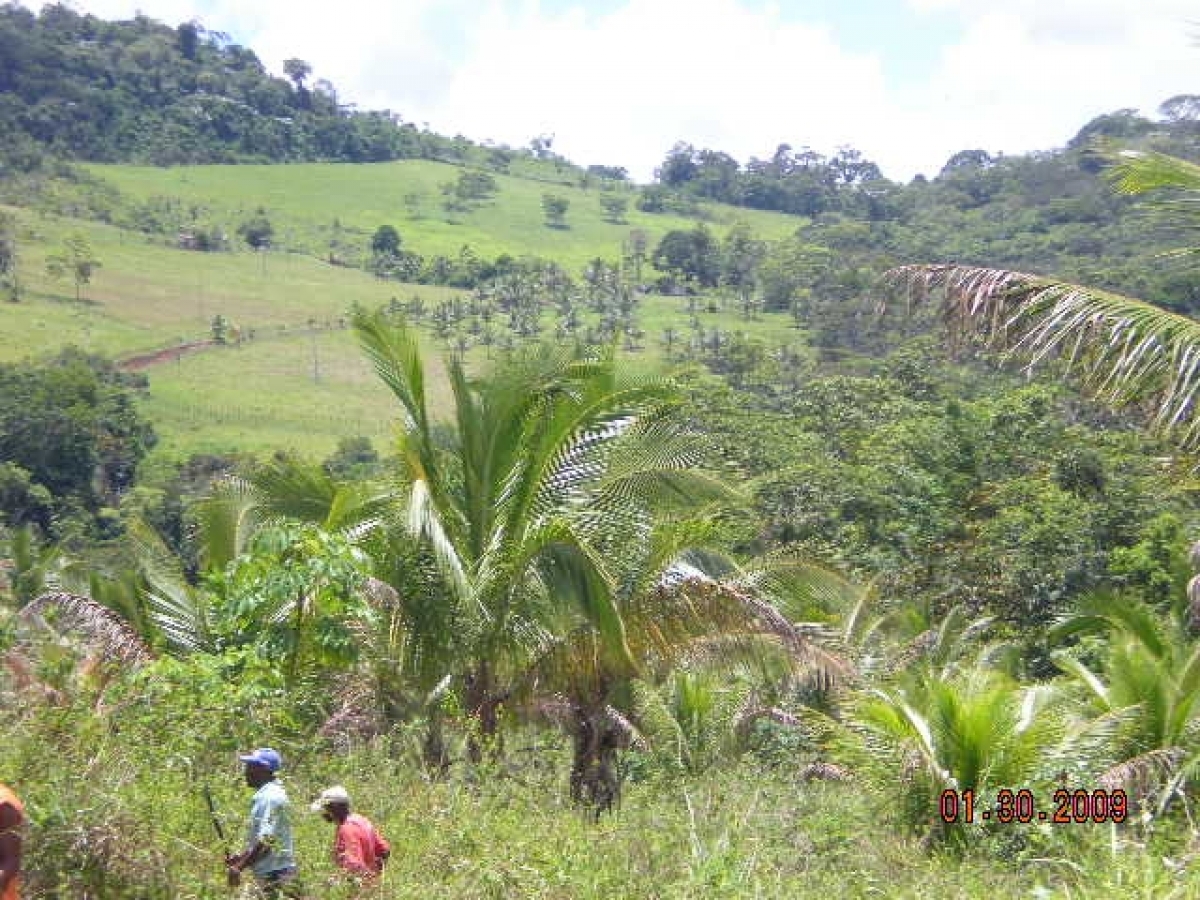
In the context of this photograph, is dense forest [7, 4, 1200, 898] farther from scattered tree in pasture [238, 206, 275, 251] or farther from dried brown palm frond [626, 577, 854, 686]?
scattered tree in pasture [238, 206, 275, 251]

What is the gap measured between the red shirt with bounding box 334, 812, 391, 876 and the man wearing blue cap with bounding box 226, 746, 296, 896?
0.20 metres

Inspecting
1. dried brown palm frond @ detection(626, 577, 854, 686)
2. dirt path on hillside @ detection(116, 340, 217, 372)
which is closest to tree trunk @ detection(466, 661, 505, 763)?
dried brown palm frond @ detection(626, 577, 854, 686)

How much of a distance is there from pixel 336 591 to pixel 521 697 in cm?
197

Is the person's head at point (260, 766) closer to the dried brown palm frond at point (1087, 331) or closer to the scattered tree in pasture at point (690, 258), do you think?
the dried brown palm frond at point (1087, 331)

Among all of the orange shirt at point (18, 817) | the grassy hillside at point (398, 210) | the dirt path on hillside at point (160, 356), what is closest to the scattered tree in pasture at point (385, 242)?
the grassy hillside at point (398, 210)

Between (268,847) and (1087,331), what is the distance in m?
4.39

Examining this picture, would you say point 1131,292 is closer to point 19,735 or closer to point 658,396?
point 658,396

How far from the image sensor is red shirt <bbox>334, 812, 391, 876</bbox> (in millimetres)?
5484

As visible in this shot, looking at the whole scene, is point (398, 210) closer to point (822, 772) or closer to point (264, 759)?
point (822, 772)

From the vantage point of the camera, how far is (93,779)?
5.60 m

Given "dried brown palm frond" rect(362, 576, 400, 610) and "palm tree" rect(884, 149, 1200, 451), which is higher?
"palm tree" rect(884, 149, 1200, 451)

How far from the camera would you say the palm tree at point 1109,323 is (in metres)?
6.49

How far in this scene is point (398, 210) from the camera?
10594 centimetres

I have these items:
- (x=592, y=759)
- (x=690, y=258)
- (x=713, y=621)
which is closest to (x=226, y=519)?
(x=592, y=759)
